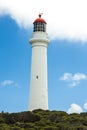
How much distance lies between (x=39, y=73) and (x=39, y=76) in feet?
0.93

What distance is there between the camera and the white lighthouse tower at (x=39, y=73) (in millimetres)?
39719

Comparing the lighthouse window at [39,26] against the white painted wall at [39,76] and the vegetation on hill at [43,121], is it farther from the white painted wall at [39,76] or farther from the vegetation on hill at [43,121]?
the vegetation on hill at [43,121]

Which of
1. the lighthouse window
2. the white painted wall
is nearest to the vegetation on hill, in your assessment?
the white painted wall

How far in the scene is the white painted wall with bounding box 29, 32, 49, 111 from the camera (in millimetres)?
39719

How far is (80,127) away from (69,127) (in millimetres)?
664

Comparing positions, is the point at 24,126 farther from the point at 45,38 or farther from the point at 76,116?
the point at 45,38

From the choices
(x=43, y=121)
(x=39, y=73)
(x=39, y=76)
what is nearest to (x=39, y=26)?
(x=39, y=73)

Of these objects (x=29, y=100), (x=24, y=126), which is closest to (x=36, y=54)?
(x=29, y=100)

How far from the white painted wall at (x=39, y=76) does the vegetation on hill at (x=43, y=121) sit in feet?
23.5

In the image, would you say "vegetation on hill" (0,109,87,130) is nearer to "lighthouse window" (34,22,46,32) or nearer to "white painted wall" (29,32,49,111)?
"white painted wall" (29,32,49,111)

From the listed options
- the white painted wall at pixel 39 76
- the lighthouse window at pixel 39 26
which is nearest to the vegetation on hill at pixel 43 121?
the white painted wall at pixel 39 76

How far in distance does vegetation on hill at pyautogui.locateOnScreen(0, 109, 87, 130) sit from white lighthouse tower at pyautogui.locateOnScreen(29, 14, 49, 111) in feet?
23.5

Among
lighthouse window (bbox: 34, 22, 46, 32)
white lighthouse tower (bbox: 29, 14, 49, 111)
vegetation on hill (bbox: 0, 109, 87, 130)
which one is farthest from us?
lighthouse window (bbox: 34, 22, 46, 32)

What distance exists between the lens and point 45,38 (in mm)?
41406
